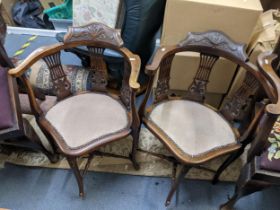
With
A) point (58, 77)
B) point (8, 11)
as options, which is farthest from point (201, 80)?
point (8, 11)

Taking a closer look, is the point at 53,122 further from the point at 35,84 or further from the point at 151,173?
the point at 151,173

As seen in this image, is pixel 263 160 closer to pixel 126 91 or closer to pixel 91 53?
pixel 126 91

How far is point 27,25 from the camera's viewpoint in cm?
243

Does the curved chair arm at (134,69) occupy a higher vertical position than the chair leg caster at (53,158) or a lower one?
higher

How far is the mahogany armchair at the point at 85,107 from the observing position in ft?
3.55

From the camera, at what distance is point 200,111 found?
50.2 inches

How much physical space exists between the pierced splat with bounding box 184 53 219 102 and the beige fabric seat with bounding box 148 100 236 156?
0.17ft

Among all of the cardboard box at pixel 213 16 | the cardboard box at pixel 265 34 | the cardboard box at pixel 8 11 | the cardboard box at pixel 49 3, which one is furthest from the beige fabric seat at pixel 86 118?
the cardboard box at pixel 8 11

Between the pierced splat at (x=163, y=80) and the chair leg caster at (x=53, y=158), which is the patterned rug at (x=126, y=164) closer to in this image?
the chair leg caster at (x=53, y=158)

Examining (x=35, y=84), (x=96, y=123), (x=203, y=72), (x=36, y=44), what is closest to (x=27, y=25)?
(x=36, y=44)

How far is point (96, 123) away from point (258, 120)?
2.50 ft

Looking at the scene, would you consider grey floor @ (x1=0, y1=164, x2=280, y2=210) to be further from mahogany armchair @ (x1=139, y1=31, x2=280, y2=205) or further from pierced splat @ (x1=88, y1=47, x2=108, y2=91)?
pierced splat @ (x1=88, y1=47, x2=108, y2=91)

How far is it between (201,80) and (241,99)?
0.24 m

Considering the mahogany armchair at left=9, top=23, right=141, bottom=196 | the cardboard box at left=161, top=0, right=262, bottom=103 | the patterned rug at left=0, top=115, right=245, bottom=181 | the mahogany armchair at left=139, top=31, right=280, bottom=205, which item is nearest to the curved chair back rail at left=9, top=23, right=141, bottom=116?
the mahogany armchair at left=9, top=23, right=141, bottom=196
